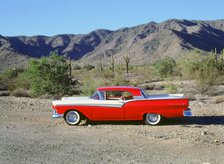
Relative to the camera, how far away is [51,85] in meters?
28.6

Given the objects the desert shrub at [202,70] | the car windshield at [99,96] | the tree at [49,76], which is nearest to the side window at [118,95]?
the car windshield at [99,96]

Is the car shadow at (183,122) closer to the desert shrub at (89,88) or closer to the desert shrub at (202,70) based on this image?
the desert shrub at (89,88)

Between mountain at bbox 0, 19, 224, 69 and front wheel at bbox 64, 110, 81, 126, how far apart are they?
105566 mm

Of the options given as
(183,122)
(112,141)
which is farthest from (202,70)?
(112,141)

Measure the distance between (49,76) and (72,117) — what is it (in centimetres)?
1491

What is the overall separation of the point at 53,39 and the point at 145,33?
41325 millimetres

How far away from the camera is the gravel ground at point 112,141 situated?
31.7ft

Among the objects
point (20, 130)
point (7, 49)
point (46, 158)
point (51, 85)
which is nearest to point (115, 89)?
point (20, 130)

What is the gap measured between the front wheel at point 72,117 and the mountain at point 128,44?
10557 cm

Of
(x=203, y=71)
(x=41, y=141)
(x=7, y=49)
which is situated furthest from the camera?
(x=7, y=49)

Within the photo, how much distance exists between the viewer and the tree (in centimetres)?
2847

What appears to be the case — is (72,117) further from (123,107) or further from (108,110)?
(123,107)

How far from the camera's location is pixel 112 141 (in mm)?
11469

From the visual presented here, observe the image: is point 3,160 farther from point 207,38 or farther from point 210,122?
point 207,38
